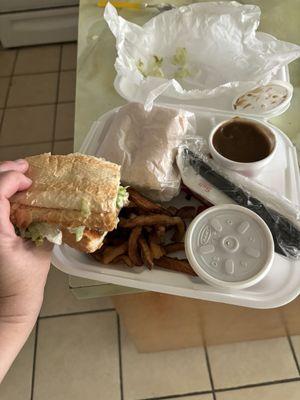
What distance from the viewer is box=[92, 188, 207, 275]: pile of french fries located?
65 cm

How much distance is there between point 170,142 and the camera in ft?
2.38

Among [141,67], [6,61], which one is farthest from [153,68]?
[6,61]

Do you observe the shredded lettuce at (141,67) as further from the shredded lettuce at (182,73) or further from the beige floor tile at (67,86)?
the beige floor tile at (67,86)

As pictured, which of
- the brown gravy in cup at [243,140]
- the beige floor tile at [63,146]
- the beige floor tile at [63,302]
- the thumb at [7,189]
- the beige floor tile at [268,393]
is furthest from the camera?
the beige floor tile at [63,146]

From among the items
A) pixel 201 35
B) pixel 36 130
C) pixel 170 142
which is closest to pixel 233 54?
pixel 201 35

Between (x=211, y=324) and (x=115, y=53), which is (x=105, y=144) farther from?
(x=211, y=324)

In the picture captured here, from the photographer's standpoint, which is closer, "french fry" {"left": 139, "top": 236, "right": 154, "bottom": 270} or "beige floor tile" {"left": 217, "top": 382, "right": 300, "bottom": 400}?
"french fry" {"left": 139, "top": 236, "right": 154, "bottom": 270}

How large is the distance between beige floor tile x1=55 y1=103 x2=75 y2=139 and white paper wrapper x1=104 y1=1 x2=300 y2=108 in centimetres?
85

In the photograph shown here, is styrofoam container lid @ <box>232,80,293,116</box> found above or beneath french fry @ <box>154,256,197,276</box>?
above

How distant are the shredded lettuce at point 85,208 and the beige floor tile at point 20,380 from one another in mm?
876

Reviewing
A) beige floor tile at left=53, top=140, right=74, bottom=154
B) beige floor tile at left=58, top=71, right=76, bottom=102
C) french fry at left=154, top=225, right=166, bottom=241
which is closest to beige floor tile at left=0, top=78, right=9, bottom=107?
beige floor tile at left=58, top=71, right=76, bottom=102

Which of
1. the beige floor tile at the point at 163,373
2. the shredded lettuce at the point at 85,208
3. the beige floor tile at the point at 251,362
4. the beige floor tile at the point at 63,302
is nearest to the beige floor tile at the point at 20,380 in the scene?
the beige floor tile at the point at 63,302

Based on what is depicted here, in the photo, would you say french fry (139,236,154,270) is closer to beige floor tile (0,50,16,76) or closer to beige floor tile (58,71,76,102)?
beige floor tile (58,71,76,102)

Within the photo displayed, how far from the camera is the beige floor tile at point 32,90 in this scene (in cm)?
192
